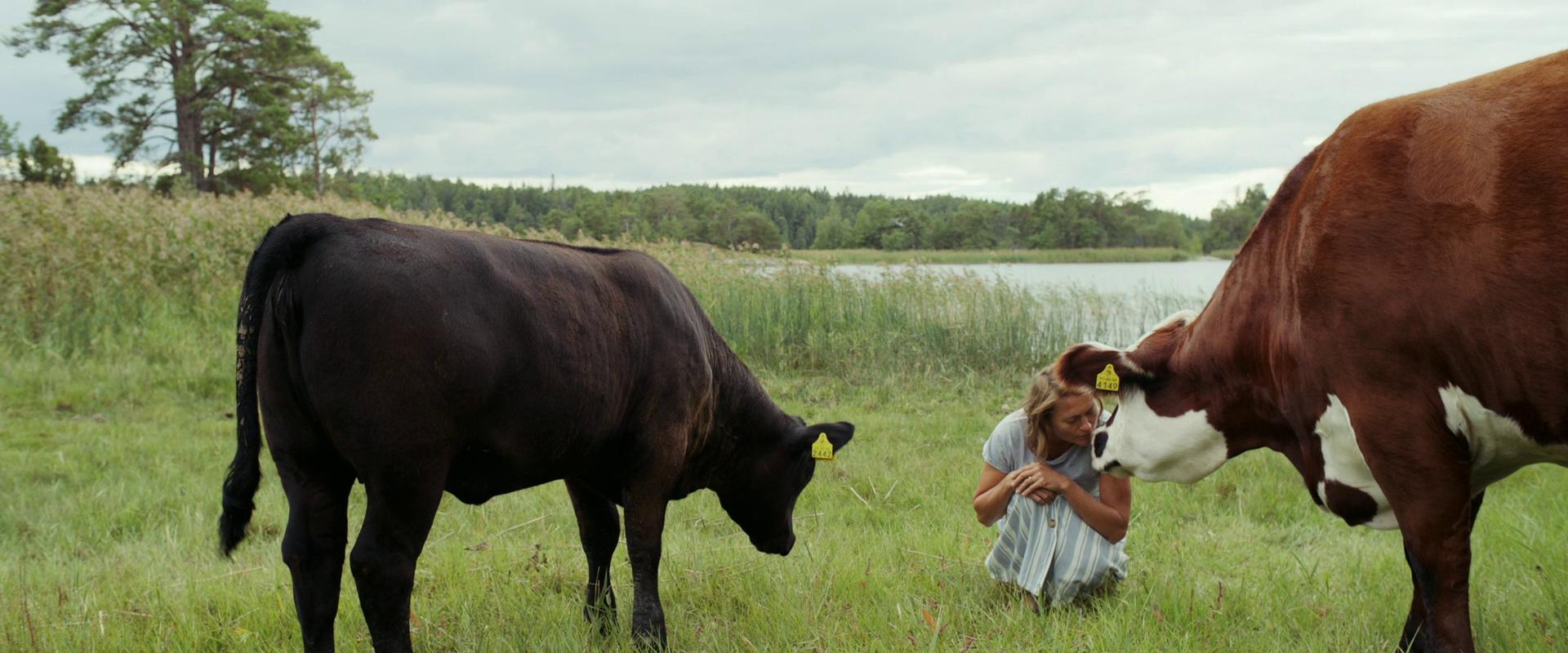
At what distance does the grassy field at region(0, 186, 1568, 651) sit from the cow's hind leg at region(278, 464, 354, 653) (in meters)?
0.68

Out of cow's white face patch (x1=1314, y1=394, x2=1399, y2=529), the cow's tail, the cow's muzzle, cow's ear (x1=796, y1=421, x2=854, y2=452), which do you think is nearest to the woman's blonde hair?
cow's ear (x1=796, y1=421, x2=854, y2=452)

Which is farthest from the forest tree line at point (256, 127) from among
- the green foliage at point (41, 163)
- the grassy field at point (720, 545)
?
the grassy field at point (720, 545)

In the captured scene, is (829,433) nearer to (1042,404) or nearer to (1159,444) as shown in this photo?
(1042,404)

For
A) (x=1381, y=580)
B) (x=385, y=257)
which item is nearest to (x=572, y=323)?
(x=385, y=257)

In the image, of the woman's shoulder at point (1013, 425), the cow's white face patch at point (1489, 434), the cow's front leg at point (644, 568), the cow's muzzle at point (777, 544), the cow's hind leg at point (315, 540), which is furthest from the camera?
the cow's muzzle at point (777, 544)

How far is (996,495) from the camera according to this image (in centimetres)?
467

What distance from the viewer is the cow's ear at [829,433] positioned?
16.3ft

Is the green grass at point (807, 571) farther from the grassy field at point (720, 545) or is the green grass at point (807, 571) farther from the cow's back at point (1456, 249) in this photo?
the cow's back at point (1456, 249)

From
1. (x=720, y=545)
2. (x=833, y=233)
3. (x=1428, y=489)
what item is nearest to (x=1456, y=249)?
(x=1428, y=489)

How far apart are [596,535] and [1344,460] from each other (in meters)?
2.86

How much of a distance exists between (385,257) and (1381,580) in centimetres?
436

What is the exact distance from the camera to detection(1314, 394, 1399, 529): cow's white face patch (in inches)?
125

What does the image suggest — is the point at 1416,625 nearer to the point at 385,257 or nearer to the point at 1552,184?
the point at 1552,184

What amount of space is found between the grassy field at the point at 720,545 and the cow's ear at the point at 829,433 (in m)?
0.56
